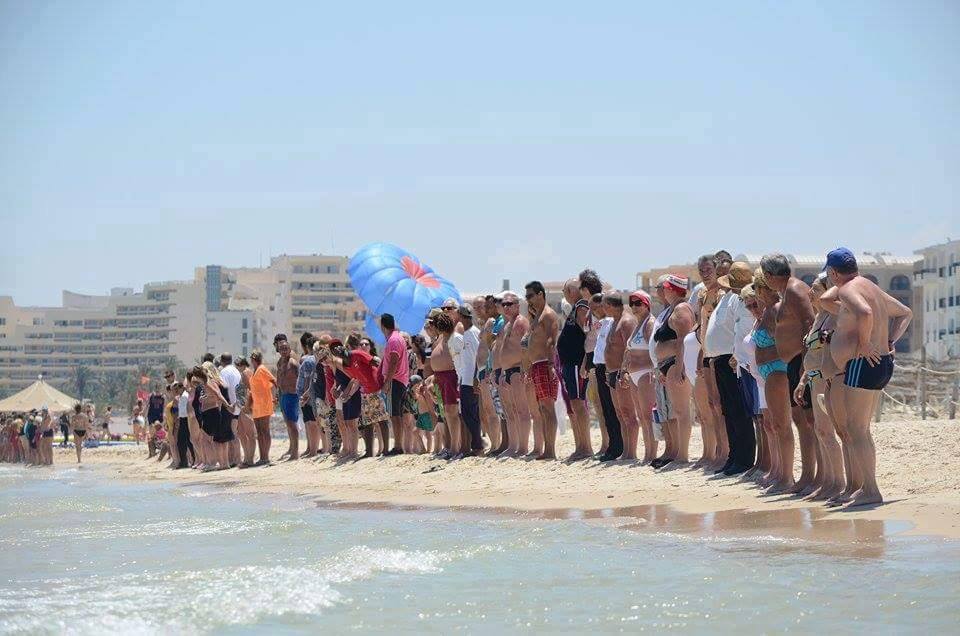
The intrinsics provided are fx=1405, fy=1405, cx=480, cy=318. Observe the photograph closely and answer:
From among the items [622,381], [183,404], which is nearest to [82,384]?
[183,404]

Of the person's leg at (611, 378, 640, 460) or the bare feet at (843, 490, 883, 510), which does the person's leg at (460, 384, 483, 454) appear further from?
the bare feet at (843, 490, 883, 510)

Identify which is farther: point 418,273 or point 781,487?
point 418,273

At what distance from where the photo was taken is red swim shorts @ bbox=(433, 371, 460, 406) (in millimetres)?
15469

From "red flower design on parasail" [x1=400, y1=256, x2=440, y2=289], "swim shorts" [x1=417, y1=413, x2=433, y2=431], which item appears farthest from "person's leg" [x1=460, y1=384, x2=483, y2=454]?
"red flower design on parasail" [x1=400, y1=256, x2=440, y2=289]

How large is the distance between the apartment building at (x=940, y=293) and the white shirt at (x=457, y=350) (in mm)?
95951

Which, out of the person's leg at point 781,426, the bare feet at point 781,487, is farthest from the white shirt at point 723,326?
the bare feet at point 781,487

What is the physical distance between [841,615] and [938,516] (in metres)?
2.86

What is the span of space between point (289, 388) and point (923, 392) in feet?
38.6

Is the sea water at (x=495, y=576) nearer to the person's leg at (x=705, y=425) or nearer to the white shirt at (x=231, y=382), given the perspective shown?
the person's leg at (x=705, y=425)

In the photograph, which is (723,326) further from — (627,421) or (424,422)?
(424,422)

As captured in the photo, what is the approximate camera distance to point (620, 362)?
12578 millimetres

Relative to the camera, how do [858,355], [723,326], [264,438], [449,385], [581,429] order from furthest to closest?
[264,438] < [449,385] < [581,429] < [723,326] < [858,355]

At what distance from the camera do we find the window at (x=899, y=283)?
132 metres

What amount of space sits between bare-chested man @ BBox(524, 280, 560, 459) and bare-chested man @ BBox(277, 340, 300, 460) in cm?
595
